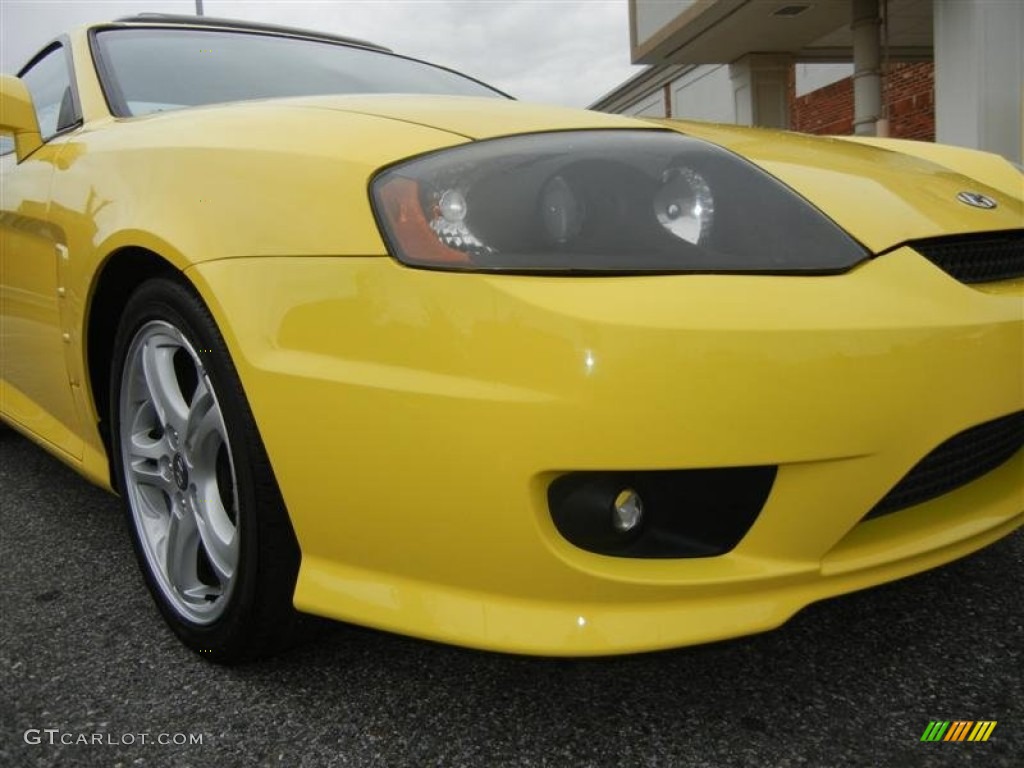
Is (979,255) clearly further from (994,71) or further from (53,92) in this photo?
(994,71)

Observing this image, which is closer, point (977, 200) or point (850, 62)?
point (977, 200)

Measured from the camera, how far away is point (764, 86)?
1377cm

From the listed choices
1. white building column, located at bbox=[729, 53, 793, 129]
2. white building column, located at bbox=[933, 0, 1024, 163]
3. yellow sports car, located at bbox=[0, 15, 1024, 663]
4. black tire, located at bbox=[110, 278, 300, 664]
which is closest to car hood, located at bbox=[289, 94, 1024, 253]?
yellow sports car, located at bbox=[0, 15, 1024, 663]

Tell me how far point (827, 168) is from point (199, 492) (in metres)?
1.29

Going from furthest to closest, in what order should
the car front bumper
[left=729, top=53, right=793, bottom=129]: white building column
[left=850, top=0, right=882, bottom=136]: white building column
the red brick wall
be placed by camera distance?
1. the red brick wall
2. [left=729, top=53, right=793, bottom=129]: white building column
3. [left=850, top=0, right=882, bottom=136]: white building column
4. the car front bumper

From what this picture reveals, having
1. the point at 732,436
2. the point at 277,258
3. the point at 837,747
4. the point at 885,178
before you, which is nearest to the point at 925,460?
the point at 732,436

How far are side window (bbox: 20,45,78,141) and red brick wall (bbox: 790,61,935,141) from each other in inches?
515

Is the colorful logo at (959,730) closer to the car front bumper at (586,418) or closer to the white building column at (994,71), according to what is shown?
the car front bumper at (586,418)

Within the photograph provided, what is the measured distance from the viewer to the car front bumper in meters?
1.18

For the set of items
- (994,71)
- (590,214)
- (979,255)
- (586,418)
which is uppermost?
(994,71)

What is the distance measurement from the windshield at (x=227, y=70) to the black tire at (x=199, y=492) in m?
0.75

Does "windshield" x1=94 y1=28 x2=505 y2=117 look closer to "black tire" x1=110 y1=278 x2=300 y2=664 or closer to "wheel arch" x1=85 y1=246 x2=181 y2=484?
"wheel arch" x1=85 y1=246 x2=181 y2=484

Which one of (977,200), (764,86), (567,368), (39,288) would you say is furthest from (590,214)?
(764,86)

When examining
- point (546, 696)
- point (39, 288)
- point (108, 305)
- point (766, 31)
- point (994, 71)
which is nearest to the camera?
point (546, 696)
